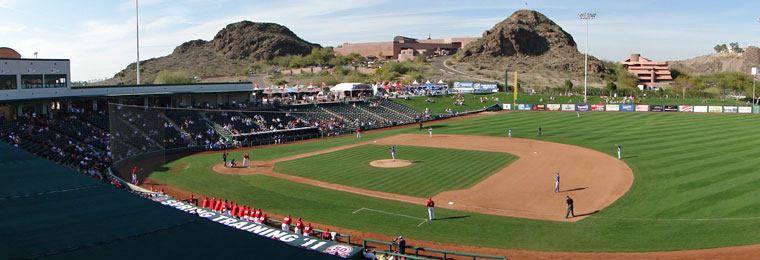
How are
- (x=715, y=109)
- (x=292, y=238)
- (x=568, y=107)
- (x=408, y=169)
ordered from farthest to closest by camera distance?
(x=568, y=107) < (x=715, y=109) < (x=408, y=169) < (x=292, y=238)

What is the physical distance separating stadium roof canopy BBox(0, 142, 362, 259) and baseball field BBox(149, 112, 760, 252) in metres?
13.5

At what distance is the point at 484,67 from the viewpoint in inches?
6078

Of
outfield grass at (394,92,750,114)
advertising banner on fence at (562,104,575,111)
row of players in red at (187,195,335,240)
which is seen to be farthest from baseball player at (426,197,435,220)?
advertising banner on fence at (562,104,575,111)

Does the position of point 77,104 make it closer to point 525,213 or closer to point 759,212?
point 525,213

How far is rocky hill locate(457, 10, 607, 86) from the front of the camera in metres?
154

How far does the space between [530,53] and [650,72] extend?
38450 millimetres

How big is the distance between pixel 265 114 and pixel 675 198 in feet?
153

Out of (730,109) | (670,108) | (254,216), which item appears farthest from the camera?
(670,108)

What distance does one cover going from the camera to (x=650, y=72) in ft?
513

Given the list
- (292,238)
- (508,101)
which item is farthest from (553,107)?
(292,238)

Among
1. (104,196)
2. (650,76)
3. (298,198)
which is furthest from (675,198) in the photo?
(650,76)

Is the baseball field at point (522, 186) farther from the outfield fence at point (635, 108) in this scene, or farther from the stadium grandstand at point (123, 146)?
the outfield fence at point (635, 108)

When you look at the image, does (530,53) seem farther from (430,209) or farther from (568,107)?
(430,209)

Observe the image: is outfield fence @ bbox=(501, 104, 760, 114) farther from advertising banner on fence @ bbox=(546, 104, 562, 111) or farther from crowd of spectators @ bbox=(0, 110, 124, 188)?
crowd of spectators @ bbox=(0, 110, 124, 188)
